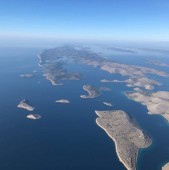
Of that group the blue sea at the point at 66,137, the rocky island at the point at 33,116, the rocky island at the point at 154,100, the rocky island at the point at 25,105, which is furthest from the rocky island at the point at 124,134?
the rocky island at the point at 25,105

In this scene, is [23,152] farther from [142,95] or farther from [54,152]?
[142,95]

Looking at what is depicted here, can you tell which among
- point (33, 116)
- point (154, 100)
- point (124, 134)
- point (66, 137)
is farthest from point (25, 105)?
point (154, 100)

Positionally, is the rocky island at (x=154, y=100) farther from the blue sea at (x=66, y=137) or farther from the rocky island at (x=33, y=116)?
the rocky island at (x=33, y=116)

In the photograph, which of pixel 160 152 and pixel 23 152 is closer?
pixel 23 152

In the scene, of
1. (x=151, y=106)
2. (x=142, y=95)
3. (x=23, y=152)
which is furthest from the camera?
(x=142, y=95)

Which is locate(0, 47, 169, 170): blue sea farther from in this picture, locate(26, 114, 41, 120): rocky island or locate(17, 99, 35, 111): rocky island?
locate(17, 99, 35, 111): rocky island

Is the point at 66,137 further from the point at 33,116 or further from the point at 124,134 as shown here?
the point at 33,116

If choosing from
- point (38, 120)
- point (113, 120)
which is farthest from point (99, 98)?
point (38, 120)

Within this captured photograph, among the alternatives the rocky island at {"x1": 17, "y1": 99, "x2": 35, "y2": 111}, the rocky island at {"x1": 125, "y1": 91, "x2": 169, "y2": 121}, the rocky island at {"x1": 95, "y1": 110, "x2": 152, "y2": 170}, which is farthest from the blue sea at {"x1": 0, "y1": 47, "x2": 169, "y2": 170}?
the rocky island at {"x1": 125, "y1": 91, "x2": 169, "y2": 121}
